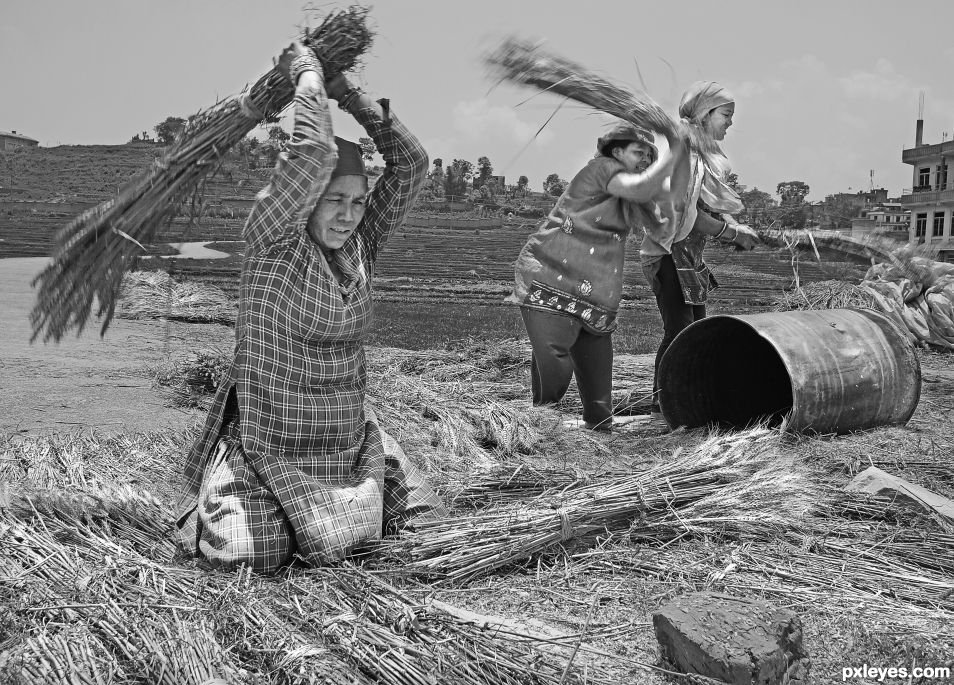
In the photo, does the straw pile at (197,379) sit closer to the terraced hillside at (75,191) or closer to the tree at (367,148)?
the terraced hillside at (75,191)

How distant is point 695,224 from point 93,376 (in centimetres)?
381

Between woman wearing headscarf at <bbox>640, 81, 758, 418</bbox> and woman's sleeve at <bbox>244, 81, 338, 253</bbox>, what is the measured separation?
2.24 meters

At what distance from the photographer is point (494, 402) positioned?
16.2 ft

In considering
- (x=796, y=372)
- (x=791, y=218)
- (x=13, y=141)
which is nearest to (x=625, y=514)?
(x=796, y=372)

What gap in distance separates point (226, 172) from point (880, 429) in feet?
11.6

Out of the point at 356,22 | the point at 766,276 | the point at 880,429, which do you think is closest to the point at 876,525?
the point at 880,429

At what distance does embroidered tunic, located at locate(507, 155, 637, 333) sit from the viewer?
15.8ft

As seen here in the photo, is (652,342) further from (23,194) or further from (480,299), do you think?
(23,194)

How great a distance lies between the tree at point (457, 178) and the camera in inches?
2388

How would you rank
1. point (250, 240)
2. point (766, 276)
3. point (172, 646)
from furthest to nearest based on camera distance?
point (766, 276)
point (250, 240)
point (172, 646)

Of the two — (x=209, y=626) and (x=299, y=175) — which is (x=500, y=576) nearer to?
(x=209, y=626)

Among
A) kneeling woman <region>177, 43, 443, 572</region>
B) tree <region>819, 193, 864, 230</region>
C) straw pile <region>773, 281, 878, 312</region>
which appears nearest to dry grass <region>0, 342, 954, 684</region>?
kneeling woman <region>177, 43, 443, 572</region>

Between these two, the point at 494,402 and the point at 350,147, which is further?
the point at 494,402

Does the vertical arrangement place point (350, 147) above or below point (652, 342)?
above
